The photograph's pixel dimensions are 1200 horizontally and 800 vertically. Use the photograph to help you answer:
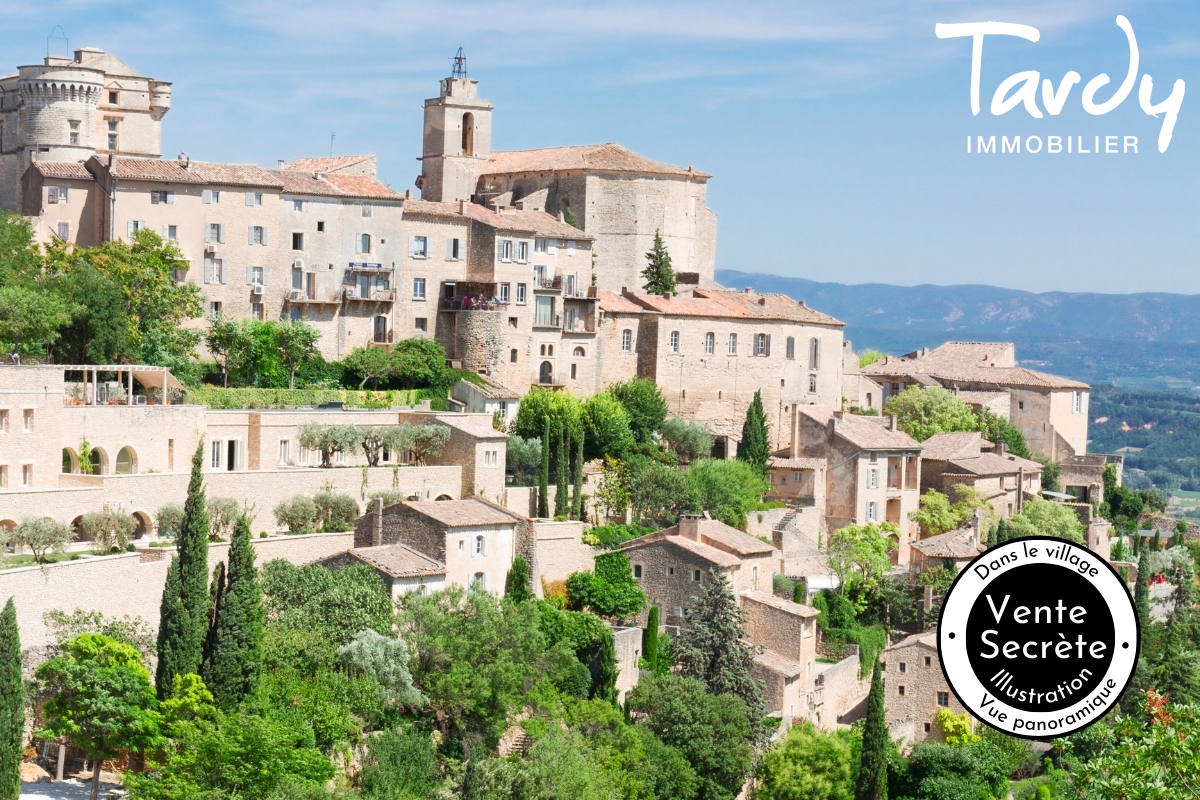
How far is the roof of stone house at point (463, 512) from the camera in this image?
43.8m

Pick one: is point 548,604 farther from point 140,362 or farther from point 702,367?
point 702,367

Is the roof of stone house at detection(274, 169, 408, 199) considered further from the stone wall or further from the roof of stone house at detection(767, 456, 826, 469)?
the stone wall

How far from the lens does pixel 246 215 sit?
56062mm

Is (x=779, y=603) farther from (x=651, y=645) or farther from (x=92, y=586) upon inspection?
(x=92, y=586)

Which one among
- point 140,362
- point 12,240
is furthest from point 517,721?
point 12,240

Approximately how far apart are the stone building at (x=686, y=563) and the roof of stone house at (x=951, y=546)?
9581 mm

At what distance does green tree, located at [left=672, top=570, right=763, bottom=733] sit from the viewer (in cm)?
4484

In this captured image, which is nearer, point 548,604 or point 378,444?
point 548,604

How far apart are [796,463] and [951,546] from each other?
5862mm

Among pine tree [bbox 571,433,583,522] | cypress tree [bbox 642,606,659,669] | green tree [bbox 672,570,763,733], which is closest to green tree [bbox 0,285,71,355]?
pine tree [bbox 571,433,583,522]

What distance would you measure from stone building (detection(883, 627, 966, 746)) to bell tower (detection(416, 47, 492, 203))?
28584mm

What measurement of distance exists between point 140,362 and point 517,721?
17.8 m

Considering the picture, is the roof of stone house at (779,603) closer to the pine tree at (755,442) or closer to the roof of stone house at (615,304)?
the pine tree at (755,442)

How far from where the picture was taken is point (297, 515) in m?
44.6
